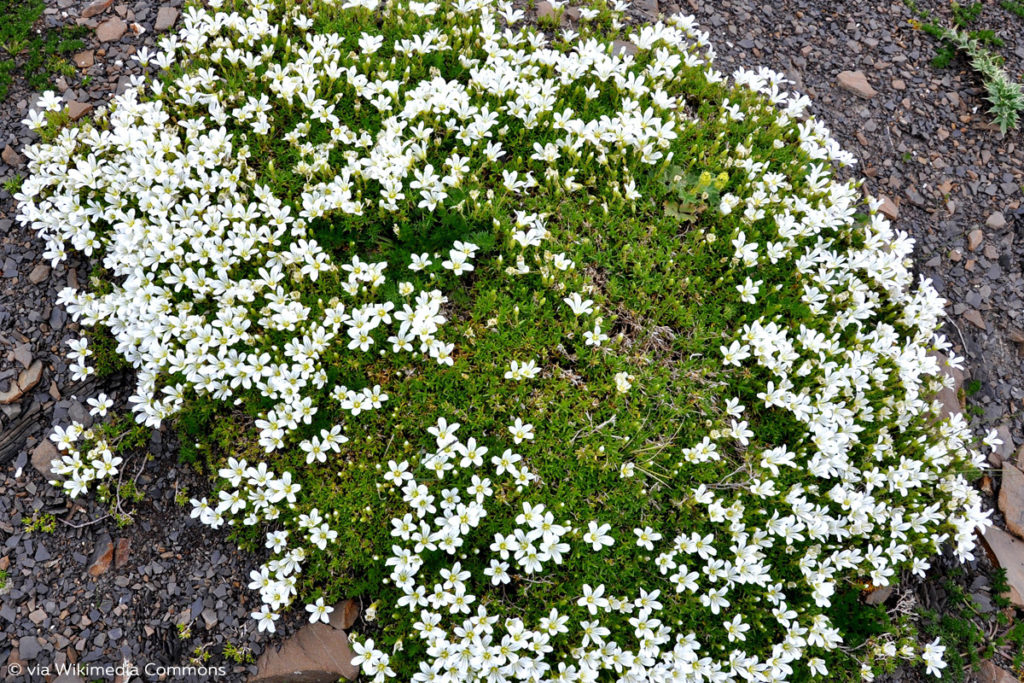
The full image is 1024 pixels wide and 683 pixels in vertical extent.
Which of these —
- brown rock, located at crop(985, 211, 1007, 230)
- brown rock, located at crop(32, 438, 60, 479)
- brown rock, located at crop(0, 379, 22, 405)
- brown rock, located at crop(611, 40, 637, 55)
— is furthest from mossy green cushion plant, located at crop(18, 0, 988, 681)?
brown rock, located at crop(985, 211, 1007, 230)

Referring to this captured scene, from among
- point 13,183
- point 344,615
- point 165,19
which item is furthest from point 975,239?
point 13,183

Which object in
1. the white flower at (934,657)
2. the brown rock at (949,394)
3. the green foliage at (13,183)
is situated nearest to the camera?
the white flower at (934,657)

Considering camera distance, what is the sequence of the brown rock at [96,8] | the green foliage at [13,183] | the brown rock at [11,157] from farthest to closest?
the brown rock at [96,8] < the brown rock at [11,157] < the green foliage at [13,183]

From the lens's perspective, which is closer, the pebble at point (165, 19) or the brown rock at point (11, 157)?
the brown rock at point (11, 157)

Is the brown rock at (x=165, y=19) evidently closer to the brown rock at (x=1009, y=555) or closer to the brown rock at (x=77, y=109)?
the brown rock at (x=77, y=109)

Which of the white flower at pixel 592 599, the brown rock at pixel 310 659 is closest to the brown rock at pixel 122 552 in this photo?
the brown rock at pixel 310 659

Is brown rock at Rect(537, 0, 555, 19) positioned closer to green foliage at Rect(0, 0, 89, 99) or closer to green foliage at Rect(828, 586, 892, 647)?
green foliage at Rect(0, 0, 89, 99)

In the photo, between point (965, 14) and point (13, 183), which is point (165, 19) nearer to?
point (13, 183)

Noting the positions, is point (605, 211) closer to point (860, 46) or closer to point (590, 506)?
point (590, 506)
